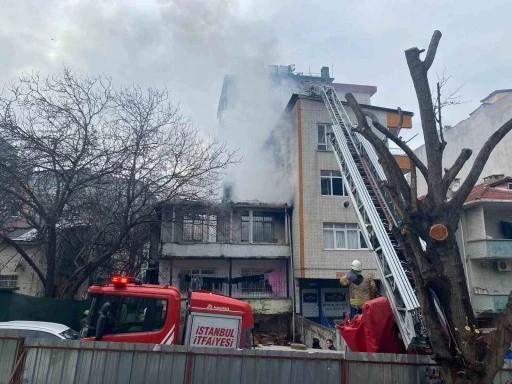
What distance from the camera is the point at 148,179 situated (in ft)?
46.6

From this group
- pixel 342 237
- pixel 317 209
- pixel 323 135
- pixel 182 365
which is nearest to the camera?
pixel 182 365

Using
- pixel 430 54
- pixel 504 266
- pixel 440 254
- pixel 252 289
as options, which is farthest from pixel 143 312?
pixel 504 266

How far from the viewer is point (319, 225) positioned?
20.5m

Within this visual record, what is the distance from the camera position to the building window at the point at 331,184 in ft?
69.6

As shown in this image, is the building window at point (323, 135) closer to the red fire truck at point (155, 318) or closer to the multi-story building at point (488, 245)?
the multi-story building at point (488, 245)

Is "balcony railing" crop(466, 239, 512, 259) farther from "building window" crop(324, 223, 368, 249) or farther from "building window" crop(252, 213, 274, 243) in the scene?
"building window" crop(252, 213, 274, 243)

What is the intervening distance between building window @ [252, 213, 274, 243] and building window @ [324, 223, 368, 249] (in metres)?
2.99

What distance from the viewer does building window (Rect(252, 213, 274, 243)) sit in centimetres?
2170

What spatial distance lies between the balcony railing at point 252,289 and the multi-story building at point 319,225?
0.91 metres

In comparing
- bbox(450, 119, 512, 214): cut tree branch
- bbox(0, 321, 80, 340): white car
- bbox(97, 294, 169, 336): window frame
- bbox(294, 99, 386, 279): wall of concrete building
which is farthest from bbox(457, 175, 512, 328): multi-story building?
bbox(0, 321, 80, 340): white car

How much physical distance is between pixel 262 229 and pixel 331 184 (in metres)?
4.34

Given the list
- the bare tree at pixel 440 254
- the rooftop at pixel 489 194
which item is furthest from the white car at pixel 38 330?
the rooftop at pixel 489 194

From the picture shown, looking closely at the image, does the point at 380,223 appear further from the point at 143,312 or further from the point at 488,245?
the point at 488,245

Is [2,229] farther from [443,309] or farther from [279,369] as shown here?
[443,309]
